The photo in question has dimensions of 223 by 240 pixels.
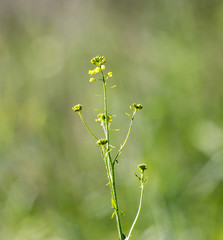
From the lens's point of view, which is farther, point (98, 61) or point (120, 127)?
point (120, 127)

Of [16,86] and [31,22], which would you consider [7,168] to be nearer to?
[16,86]

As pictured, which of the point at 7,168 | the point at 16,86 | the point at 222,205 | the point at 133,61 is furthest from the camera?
the point at 133,61

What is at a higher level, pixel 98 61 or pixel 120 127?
pixel 120 127

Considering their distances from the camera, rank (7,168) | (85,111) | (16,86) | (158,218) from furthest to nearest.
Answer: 1. (85,111)
2. (16,86)
3. (7,168)
4. (158,218)

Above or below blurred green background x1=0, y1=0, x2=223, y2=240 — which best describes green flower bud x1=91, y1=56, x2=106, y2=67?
below

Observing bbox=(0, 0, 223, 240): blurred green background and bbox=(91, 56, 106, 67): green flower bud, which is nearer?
bbox=(91, 56, 106, 67): green flower bud

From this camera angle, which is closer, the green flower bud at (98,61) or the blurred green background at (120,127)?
the green flower bud at (98,61)

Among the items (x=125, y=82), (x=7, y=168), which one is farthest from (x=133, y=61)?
(x=7, y=168)

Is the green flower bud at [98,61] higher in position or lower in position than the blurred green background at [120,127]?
lower
